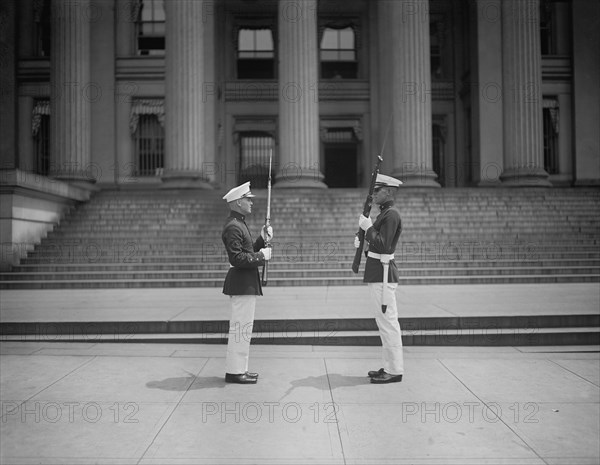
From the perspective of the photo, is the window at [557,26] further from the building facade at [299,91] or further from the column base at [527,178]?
the column base at [527,178]

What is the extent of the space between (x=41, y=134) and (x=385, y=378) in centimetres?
2337

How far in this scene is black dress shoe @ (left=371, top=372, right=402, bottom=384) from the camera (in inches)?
207

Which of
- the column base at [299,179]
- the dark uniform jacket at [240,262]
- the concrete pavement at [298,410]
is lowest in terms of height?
the concrete pavement at [298,410]

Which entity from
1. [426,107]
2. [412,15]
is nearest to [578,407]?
[426,107]

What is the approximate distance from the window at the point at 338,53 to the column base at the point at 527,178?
992cm

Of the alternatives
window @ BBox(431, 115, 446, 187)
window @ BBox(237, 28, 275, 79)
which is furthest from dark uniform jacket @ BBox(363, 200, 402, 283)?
window @ BBox(237, 28, 275, 79)

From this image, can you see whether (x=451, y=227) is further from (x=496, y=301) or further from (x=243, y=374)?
(x=243, y=374)

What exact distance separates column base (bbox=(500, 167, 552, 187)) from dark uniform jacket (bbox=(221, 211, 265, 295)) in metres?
16.1

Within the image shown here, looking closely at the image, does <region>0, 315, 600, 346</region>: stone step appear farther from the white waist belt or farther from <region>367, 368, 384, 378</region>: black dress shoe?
the white waist belt

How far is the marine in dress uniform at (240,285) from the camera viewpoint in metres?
5.29

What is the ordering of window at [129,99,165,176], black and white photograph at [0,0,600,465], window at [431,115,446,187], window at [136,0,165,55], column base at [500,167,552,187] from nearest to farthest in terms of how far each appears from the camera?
1. black and white photograph at [0,0,600,465]
2. column base at [500,167,552,187]
3. window at [129,99,165,176]
4. window at [136,0,165,55]
5. window at [431,115,446,187]

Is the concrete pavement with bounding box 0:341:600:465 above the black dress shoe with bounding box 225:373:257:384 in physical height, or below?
below

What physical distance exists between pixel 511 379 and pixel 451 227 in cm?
1006

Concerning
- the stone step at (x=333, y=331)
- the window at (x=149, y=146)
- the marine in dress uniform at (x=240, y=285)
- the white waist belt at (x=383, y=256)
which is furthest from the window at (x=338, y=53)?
the marine in dress uniform at (x=240, y=285)
